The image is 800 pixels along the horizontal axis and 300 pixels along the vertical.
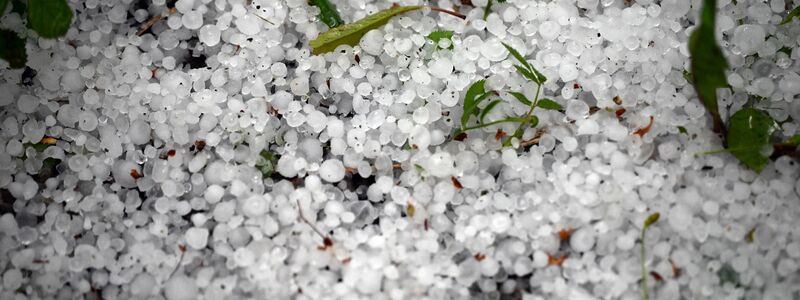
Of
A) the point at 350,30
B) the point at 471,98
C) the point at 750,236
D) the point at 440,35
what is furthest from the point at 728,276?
the point at 350,30

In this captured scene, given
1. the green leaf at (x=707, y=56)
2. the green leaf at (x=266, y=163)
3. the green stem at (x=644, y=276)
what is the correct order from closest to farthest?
the green leaf at (x=707, y=56) → the green stem at (x=644, y=276) → the green leaf at (x=266, y=163)

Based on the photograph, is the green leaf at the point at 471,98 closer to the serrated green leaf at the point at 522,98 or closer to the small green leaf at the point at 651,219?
the serrated green leaf at the point at 522,98

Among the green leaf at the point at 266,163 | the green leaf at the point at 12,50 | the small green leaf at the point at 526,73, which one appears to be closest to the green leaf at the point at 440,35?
the small green leaf at the point at 526,73

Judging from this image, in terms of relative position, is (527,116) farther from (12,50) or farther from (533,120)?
(12,50)

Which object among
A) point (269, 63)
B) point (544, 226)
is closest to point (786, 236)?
point (544, 226)

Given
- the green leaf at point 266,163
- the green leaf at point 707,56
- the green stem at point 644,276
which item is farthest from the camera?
the green leaf at point 266,163

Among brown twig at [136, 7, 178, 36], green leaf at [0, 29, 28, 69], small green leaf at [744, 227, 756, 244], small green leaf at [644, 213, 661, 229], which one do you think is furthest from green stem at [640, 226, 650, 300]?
green leaf at [0, 29, 28, 69]

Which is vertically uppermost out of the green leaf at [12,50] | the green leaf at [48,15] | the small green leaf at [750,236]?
the green leaf at [48,15]
